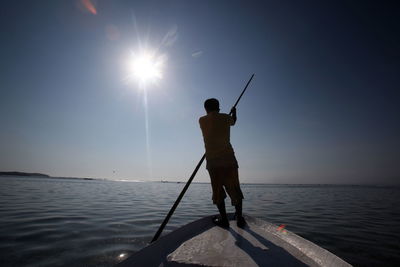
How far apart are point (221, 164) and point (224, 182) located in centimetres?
33

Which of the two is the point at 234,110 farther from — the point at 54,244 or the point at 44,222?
the point at 44,222

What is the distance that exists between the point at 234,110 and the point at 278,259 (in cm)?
305

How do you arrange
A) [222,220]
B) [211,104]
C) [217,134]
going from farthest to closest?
[211,104]
[217,134]
[222,220]

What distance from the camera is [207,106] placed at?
12.1 feet

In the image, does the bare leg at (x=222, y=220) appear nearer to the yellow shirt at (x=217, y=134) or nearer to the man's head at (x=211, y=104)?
the yellow shirt at (x=217, y=134)

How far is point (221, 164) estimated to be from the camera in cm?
341

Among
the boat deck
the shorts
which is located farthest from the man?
the boat deck

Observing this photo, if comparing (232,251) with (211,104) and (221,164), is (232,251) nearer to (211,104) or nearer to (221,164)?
(221,164)

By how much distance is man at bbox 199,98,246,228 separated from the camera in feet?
11.1

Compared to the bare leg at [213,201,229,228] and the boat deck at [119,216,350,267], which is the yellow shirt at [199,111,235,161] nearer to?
the bare leg at [213,201,229,228]

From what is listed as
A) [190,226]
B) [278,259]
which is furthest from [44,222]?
[278,259]

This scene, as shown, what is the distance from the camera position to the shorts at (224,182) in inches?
133

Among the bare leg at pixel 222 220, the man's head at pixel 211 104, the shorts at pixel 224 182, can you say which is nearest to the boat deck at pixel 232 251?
the bare leg at pixel 222 220

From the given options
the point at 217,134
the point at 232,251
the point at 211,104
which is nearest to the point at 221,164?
the point at 217,134
